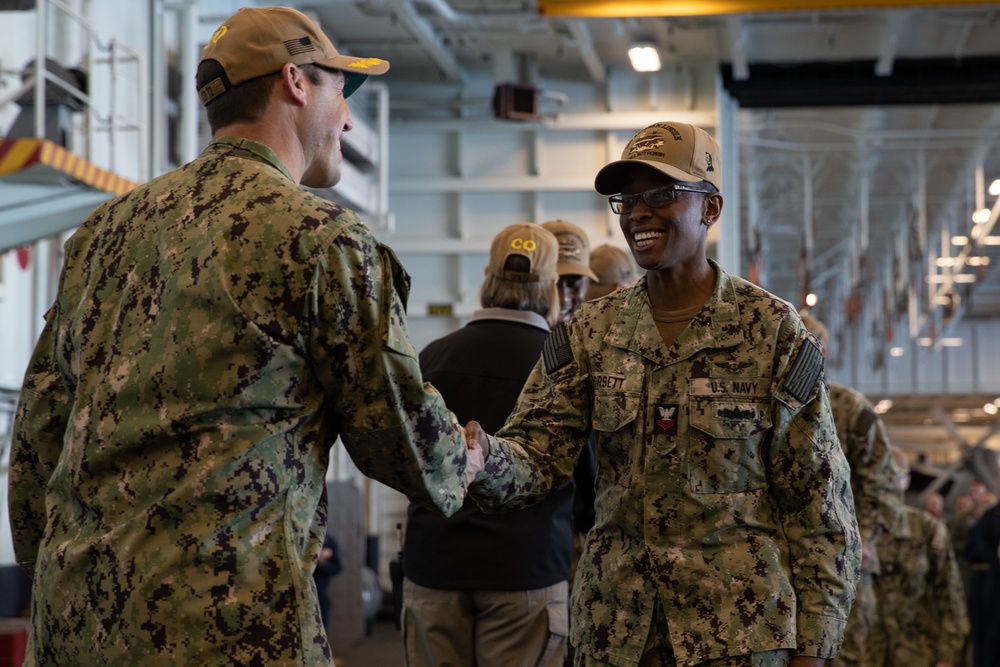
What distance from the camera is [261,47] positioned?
7.50ft

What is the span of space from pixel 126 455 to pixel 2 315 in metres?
6.39

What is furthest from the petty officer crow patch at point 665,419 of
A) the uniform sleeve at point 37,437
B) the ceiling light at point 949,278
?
the ceiling light at point 949,278

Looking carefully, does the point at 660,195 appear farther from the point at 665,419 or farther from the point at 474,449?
the point at 474,449

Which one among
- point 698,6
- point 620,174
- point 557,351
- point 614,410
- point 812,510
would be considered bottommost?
point 812,510

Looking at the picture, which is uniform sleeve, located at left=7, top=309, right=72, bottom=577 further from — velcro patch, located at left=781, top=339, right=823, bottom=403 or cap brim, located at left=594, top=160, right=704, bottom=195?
velcro patch, located at left=781, top=339, right=823, bottom=403

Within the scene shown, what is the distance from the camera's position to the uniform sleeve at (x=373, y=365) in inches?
83.4

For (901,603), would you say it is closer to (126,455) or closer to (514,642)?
(514,642)

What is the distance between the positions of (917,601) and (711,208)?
6488 millimetres

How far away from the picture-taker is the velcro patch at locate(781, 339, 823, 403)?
2.88 m

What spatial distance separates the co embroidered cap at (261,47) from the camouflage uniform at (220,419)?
143 mm

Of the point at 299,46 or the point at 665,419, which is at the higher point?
the point at 299,46

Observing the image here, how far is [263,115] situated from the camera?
2.32 metres

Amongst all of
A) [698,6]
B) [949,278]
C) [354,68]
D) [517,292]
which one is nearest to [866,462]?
[517,292]

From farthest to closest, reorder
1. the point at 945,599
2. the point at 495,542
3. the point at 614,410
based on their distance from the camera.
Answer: the point at 945,599, the point at 495,542, the point at 614,410
